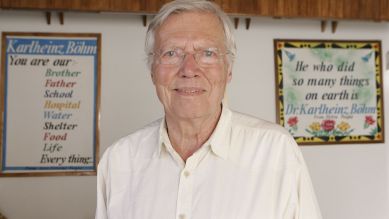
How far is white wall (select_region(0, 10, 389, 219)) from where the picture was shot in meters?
3.00

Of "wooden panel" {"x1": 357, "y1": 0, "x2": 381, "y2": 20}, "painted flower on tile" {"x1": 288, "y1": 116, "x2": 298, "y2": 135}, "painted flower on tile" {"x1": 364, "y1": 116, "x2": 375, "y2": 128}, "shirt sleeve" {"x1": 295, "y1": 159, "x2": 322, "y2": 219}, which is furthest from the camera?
"painted flower on tile" {"x1": 364, "y1": 116, "x2": 375, "y2": 128}

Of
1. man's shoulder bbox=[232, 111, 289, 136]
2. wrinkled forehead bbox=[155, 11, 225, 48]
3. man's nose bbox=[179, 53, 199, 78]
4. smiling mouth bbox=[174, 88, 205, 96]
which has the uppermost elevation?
wrinkled forehead bbox=[155, 11, 225, 48]

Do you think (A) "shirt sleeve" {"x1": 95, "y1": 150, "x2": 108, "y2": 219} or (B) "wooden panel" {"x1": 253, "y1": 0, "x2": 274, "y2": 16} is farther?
(B) "wooden panel" {"x1": 253, "y1": 0, "x2": 274, "y2": 16}

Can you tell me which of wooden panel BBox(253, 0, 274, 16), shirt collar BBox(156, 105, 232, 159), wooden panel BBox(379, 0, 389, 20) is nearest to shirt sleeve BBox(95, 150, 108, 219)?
shirt collar BBox(156, 105, 232, 159)

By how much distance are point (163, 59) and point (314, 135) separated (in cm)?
256

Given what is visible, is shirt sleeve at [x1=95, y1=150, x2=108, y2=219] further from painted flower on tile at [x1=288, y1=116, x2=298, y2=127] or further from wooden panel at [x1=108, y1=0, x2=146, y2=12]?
painted flower on tile at [x1=288, y1=116, x2=298, y2=127]

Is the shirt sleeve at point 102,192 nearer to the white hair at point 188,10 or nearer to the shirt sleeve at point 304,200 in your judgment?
the white hair at point 188,10

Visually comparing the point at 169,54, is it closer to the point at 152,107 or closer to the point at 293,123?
the point at 152,107

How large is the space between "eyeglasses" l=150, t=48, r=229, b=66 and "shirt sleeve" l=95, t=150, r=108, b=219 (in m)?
0.44

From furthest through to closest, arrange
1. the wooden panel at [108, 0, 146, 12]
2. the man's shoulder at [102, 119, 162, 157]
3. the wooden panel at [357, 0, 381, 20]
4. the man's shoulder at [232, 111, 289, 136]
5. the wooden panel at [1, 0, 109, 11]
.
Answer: the wooden panel at [357, 0, 381, 20], the wooden panel at [108, 0, 146, 12], the wooden panel at [1, 0, 109, 11], the man's shoulder at [102, 119, 162, 157], the man's shoulder at [232, 111, 289, 136]

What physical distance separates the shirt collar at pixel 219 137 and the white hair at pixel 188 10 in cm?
18

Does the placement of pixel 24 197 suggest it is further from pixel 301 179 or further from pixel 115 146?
pixel 301 179

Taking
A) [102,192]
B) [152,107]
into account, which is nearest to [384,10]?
[152,107]

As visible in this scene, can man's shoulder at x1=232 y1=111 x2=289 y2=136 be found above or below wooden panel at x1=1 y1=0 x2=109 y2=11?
below
